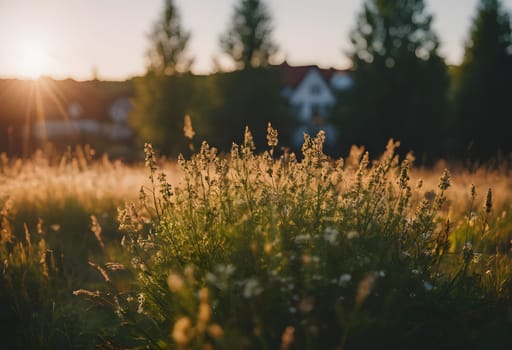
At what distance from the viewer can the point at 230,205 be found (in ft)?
12.1

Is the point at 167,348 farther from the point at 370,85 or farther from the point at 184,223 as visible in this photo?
the point at 370,85

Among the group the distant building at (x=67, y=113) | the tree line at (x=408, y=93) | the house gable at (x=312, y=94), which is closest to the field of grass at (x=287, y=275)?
the tree line at (x=408, y=93)

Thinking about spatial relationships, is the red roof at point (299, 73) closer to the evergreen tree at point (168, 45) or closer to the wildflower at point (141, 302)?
the evergreen tree at point (168, 45)

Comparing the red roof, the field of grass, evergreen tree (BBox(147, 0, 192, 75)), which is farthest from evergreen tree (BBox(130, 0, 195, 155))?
the field of grass

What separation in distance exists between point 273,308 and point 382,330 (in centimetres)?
72

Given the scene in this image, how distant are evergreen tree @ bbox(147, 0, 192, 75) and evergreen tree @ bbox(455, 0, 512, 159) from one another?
19.6 metres

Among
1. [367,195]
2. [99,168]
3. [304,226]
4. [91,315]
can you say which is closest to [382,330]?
[304,226]

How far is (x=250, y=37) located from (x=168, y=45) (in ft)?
22.7

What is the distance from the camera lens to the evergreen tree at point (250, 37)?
29812 mm

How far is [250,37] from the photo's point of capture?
30000mm

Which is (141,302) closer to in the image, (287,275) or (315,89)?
(287,275)

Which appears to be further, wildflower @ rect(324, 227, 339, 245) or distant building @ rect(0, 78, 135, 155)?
distant building @ rect(0, 78, 135, 155)

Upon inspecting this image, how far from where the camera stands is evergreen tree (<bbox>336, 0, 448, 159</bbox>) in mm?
25172

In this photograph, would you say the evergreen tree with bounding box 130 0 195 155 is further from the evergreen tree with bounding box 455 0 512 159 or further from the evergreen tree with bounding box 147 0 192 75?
the evergreen tree with bounding box 455 0 512 159
